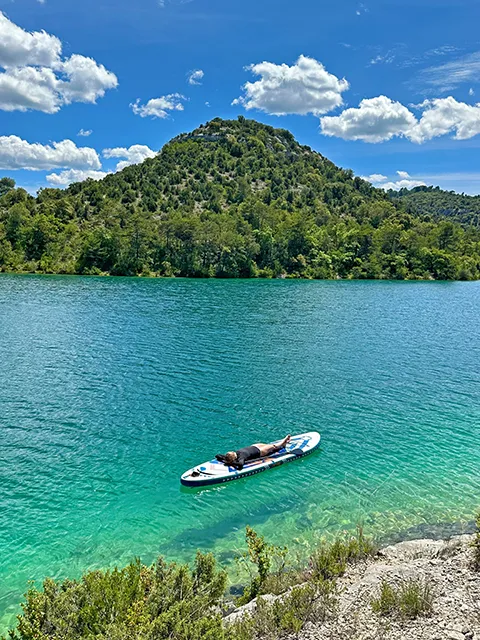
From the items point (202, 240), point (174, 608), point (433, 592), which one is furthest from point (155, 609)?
point (202, 240)

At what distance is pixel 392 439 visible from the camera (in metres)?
23.4

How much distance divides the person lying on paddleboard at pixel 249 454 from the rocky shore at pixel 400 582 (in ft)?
26.3

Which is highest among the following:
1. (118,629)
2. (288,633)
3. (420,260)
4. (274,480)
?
(420,260)

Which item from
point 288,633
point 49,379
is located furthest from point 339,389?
point 288,633

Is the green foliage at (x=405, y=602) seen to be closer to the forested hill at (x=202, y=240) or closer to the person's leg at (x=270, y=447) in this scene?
the person's leg at (x=270, y=447)

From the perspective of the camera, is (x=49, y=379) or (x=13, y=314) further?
(x=13, y=314)

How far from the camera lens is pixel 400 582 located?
33.7ft

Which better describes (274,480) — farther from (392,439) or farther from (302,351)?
(302,351)

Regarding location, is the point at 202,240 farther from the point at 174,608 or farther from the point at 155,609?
the point at 174,608

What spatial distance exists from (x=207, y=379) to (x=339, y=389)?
9.81 metres

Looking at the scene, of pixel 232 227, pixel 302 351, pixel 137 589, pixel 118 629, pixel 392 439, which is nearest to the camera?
pixel 118 629

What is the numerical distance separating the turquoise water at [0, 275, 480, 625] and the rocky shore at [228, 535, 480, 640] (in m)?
3.42

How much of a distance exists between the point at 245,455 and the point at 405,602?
38.2 ft

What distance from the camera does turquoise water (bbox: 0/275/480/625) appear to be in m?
15.8
